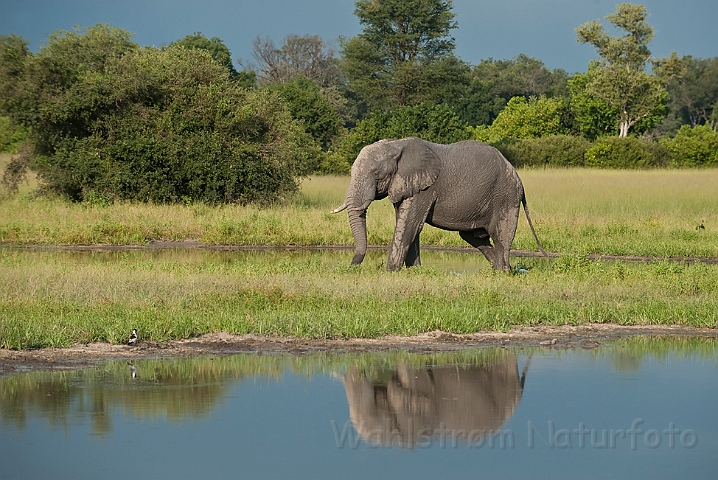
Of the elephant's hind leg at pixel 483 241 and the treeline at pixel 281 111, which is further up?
the treeline at pixel 281 111

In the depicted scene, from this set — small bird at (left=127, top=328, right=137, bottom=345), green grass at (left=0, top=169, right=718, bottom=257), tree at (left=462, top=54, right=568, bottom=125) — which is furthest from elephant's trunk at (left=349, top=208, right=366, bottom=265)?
tree at (left=462, top=54, right=568, bottom=125)

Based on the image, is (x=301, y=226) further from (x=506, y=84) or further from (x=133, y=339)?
(x=506, y=84)

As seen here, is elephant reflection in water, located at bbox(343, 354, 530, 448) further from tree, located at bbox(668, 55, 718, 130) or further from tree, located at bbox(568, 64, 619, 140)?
tree, located at bbox(668, 55, 718, 130)

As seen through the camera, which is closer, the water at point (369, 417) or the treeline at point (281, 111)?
the water at point (369, 417)

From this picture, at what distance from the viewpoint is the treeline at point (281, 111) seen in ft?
87.5

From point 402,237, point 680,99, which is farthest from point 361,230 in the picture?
point 680,99

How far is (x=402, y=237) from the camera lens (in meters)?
15.8

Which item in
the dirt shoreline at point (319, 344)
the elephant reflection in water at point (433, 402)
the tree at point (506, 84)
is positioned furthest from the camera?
the tree at point (506, 84)

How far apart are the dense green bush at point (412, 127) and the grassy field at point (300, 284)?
21126mm

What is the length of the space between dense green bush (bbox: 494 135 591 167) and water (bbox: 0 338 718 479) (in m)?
42.3

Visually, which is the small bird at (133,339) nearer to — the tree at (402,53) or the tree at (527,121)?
the tree at (402,53)

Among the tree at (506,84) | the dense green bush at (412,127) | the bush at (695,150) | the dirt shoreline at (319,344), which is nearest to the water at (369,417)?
the dirt shoreline at (319,344)

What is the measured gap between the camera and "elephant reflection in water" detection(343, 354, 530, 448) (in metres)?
7.57

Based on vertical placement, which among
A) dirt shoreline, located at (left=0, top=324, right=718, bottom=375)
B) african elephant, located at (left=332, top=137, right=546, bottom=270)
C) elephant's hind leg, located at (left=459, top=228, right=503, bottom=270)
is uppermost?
african elephant, located at (left=332, top=137, right=546, bottom=270)
